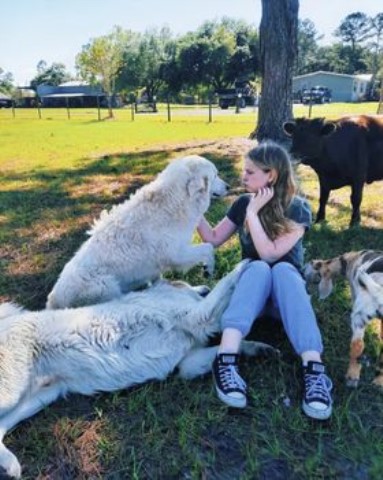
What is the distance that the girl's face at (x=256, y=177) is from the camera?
342 centimetres

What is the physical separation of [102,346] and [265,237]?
1298 mm

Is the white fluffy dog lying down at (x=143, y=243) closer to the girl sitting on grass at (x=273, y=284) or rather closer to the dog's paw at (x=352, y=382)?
the girl sitting on grass at (x=273, y=284)

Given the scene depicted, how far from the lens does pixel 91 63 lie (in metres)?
43.8

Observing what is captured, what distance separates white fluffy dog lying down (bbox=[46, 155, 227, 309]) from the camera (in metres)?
3.74

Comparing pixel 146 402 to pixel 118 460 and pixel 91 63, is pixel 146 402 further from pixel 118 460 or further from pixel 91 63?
pixel 91 63

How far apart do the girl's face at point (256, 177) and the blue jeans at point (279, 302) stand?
59 centimetres

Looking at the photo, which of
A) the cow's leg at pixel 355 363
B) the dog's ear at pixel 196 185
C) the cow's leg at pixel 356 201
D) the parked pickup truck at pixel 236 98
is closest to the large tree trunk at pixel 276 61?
the cow's leg at pixel 356 201

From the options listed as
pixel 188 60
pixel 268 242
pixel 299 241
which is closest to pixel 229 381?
pixel 268 242

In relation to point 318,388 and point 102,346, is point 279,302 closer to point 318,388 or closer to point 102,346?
point 318,388

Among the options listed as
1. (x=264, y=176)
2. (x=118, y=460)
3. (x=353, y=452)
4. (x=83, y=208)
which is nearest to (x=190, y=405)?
(x=118, y=460)

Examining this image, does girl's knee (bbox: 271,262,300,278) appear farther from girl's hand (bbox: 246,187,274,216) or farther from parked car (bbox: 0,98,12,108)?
parked car (bbox: 0,98,12,108)

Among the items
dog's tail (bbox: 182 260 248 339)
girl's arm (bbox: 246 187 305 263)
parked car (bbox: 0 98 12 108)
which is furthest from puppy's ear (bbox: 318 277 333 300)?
parked car (bbox: 0 98 12 108)

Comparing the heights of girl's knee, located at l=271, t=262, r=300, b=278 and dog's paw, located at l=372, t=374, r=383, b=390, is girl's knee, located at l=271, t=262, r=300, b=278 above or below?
above

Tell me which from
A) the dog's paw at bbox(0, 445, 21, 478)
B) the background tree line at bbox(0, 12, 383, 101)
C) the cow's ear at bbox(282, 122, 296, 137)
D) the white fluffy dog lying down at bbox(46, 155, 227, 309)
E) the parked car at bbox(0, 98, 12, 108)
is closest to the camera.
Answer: the dog's paw at bbox(0, 445, 21, 478)
